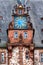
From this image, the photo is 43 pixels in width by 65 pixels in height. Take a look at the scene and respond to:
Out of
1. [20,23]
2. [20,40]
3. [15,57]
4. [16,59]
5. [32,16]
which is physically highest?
[32,16]

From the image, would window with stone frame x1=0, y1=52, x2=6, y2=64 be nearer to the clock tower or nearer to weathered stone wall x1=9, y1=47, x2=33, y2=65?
the clock tower

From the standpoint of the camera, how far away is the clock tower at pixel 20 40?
45.2m

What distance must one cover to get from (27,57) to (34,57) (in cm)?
83

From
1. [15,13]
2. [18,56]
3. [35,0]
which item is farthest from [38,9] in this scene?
[18,56]

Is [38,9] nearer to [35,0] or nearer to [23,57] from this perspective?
[35,0]

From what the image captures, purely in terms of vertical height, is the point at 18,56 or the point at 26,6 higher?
the point at 26,6

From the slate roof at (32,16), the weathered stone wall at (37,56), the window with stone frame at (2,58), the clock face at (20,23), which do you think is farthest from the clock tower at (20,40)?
the slate roof at (32,16)

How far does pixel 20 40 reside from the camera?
149ft

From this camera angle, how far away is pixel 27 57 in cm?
4541

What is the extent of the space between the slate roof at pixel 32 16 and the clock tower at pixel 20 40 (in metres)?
1.23

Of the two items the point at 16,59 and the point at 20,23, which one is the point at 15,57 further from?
the point at 20,23

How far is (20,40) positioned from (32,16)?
4.74 meters

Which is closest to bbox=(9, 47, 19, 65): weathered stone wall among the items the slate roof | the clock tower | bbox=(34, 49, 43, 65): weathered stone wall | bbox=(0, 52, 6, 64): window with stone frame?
the clock tower

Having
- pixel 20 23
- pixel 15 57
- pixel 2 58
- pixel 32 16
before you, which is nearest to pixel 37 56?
pixel 15 57
